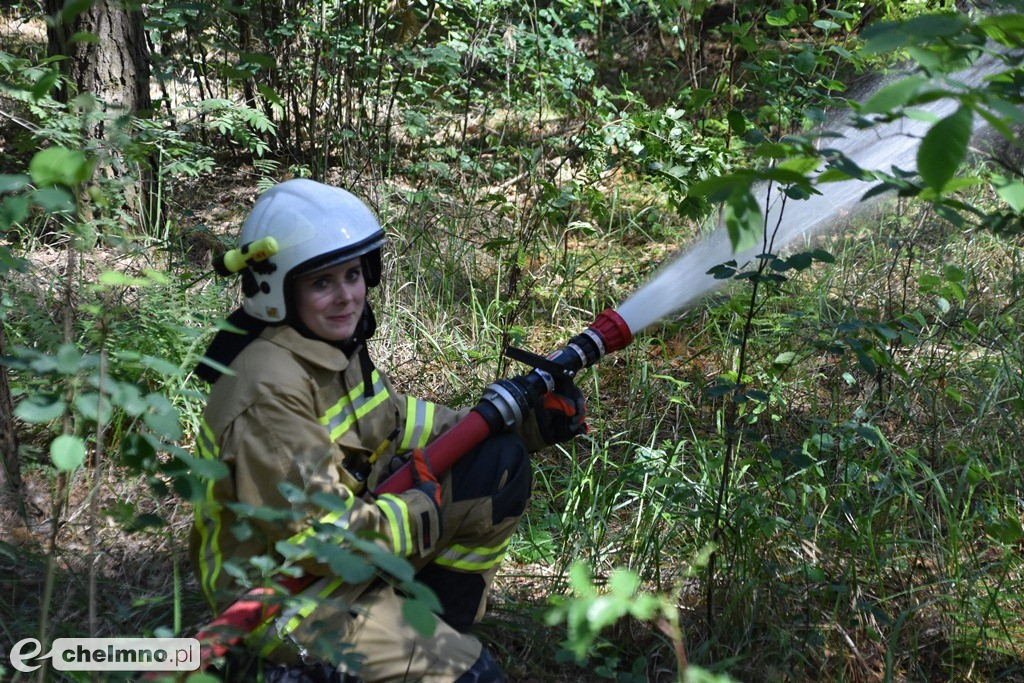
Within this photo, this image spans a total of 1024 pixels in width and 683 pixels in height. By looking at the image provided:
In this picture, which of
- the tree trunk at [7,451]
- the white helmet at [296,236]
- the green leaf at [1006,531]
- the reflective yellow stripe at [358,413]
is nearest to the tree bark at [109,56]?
the tree trunk at [7,451]

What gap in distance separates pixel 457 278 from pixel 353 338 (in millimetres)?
Answer: 1898

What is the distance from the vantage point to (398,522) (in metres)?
2.26

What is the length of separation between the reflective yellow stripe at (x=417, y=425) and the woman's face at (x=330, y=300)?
0.46 m

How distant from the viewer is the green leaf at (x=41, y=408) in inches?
62.9

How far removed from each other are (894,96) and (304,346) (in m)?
1.56

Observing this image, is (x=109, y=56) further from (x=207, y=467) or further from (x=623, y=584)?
(x=623, y=584)

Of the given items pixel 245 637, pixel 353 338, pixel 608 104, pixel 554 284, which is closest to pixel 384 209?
pixel 554 284

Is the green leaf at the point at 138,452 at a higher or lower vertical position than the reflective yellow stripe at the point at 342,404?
higher

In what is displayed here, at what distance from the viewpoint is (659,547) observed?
2711 mm

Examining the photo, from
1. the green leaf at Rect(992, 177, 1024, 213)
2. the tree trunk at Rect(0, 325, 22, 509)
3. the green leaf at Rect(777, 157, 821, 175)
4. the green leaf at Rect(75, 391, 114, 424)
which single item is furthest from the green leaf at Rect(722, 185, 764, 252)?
the tree trunk at Rect(0, 325, 22, 509)

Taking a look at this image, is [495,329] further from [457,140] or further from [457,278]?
[457,140]

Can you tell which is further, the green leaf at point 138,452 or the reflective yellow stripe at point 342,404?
the reflective yellow stripe at point 342,404

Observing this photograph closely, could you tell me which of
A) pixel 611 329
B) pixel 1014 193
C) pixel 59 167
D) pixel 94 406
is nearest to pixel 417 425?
pixel 611 329

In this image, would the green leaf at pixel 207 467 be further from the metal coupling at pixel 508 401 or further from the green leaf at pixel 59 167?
the metal coupling at pixel 508 401
